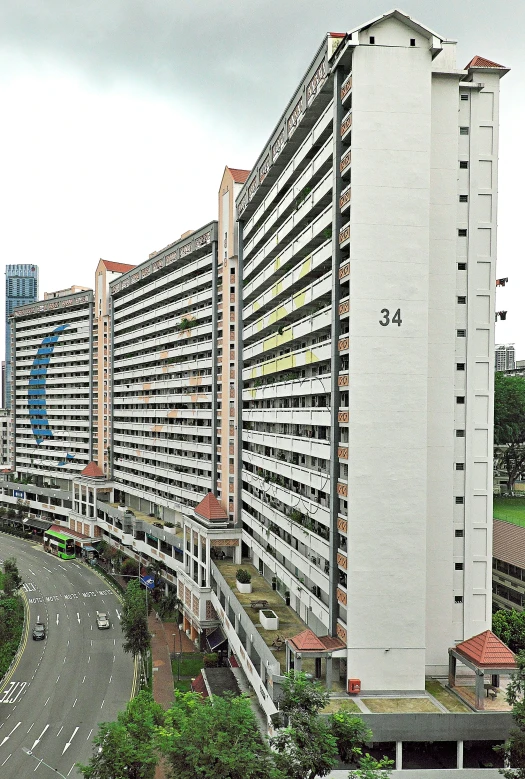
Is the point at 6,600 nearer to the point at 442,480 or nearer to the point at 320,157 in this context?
A: the point at 442,480

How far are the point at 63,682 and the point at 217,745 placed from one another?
38.0 m

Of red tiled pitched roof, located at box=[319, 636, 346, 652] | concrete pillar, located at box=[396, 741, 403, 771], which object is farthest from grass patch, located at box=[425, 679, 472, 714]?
red tiled pitched roof, located at box=[319, 636, 346, 652]

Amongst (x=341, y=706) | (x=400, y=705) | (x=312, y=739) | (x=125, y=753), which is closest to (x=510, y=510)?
(x=400, y=705)

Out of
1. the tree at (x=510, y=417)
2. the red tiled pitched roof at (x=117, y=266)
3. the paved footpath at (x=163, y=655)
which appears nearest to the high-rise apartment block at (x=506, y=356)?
the tree at (x=510, y=417)

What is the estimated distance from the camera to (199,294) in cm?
7019

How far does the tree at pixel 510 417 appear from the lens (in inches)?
3915

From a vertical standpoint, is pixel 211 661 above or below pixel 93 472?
below

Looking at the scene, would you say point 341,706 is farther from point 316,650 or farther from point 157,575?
point 157,575

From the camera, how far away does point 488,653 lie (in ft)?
99.0

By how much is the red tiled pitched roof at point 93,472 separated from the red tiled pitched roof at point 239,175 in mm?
54457

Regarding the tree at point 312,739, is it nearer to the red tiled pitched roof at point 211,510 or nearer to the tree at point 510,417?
the red tiled pitched roof at point 211,510

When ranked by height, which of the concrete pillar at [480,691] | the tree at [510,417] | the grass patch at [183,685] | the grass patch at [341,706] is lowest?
the grass patch at [183,685]

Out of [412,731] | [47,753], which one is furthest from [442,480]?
[47,753]

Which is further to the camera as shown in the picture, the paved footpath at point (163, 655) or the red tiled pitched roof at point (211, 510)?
the red tiled pitched roof at point (211, 510)
